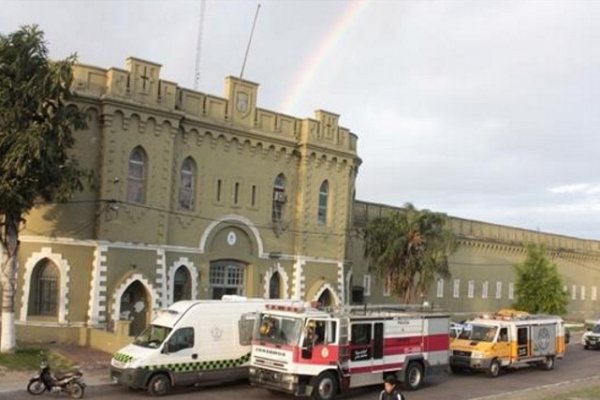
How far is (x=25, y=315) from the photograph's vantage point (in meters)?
28.2

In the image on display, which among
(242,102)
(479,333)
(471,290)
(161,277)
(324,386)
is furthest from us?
(471,290)

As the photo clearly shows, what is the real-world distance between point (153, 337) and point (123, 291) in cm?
853

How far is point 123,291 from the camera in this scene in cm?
2962

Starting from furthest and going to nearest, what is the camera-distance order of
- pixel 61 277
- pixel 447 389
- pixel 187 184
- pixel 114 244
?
pixel 187 184
pixel 114 244
pixel 61 277
pixel 447 389

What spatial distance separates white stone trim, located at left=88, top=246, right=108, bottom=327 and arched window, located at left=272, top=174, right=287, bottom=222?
406 inches

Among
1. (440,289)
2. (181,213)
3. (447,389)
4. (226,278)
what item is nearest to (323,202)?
(226,278)

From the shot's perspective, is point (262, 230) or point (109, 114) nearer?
point (109, 114)

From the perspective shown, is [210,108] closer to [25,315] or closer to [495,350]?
[25,315]

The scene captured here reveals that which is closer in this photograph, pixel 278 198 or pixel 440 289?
pixel 278 198

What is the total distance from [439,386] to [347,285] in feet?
52.4

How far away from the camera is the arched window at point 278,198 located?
121 ft

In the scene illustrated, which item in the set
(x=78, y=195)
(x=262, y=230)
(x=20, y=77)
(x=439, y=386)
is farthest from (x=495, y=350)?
(x=20, y=77)

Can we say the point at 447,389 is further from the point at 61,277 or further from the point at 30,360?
the point at 61,277

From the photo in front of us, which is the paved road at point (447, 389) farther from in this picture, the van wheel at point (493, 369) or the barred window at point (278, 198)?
the barred window at point (278, 198)
